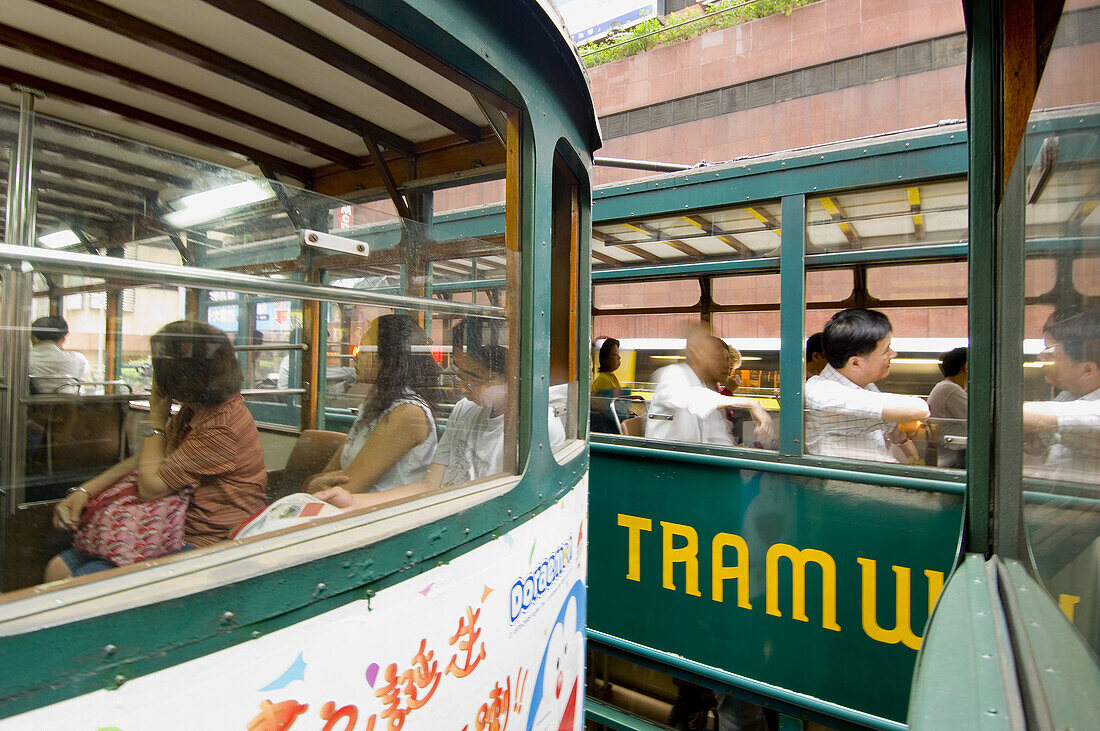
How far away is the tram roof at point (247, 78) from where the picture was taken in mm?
1735

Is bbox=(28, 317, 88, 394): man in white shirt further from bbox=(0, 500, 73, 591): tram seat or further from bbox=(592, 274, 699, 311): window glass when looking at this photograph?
bbox=(592, 274, 699, 311): window glass

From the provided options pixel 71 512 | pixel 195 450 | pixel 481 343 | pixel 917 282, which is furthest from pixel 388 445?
pixel 917 282

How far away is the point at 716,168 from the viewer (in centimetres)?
311

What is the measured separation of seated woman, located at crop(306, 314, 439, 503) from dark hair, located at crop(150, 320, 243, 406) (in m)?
0.34

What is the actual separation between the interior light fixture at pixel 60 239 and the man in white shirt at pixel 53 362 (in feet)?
0.75

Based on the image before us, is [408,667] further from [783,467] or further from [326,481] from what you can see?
[783,467]

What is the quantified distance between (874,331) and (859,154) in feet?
2.56

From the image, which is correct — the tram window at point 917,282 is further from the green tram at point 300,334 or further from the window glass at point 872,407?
the green tram at point 300,334

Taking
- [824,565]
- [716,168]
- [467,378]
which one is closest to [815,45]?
[716,168]

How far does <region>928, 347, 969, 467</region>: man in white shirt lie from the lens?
8.41 ft

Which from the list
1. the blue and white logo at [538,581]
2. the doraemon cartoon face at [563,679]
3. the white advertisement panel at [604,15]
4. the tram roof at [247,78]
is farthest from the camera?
the white advertisement panel at [604,15]

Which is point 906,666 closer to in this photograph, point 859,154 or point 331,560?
point 859,154

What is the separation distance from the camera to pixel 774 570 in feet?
9.35

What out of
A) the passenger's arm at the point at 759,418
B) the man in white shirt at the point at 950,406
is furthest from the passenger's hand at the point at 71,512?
the man in white shirt at the point at 950,406
